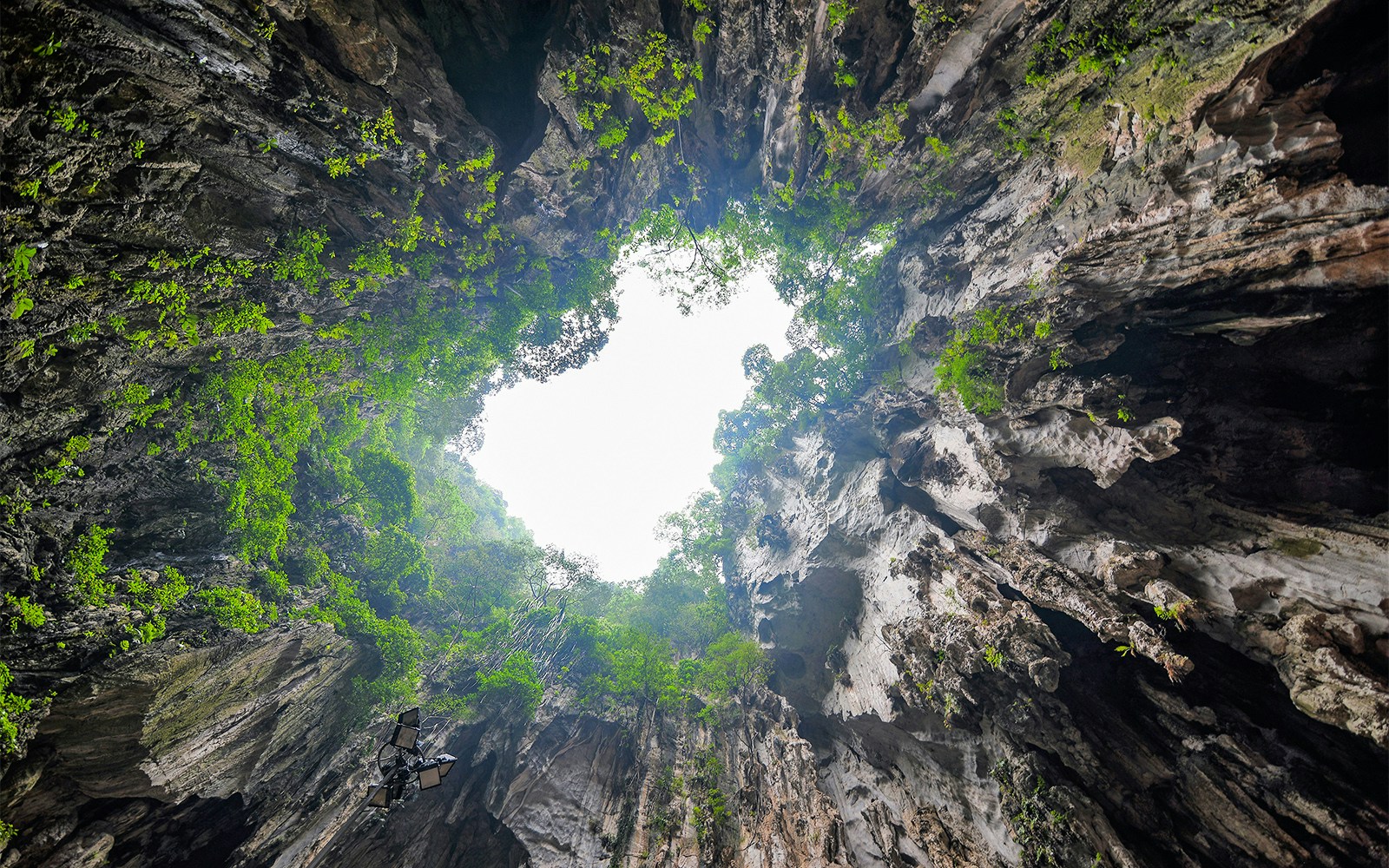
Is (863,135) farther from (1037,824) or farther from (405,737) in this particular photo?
(405,737)

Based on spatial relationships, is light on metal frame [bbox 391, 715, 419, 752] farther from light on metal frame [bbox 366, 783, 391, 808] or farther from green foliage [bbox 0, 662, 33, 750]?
green foliage [bbox 0, 662, 33, 750]

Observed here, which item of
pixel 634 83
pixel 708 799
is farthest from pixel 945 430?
pixel 708 799

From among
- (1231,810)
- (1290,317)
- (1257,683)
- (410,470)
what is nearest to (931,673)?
(1231,810)

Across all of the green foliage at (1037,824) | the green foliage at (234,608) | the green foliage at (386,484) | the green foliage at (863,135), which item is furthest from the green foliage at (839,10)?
the green foliage at (386,484)

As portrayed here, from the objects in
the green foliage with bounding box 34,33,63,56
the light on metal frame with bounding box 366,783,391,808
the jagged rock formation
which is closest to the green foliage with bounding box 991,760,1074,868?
the jagged rock formation

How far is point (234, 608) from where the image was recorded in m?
9.30

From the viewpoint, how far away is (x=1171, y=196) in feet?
22.5

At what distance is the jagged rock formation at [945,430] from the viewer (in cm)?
606

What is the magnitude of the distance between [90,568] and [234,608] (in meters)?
2.34

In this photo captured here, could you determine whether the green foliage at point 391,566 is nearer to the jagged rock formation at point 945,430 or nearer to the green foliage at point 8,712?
the jagged rock formation at point 945,430

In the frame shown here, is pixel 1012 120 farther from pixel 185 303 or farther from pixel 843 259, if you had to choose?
pixel 185 303

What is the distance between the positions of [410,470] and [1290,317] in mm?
24697

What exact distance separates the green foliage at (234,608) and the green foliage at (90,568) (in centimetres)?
149

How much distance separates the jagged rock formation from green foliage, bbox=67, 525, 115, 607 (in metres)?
0.31
